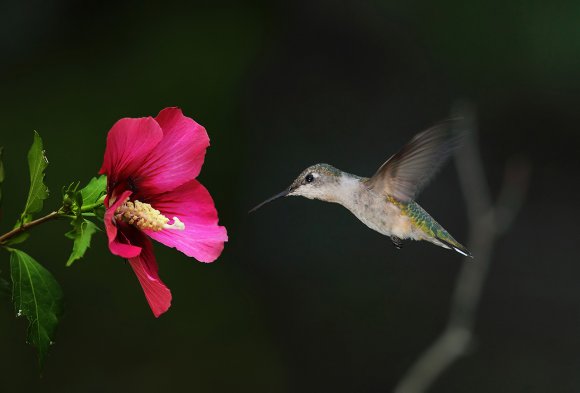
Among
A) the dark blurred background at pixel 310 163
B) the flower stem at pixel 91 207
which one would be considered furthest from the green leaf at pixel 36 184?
the dark blurred background at pixel 310 163

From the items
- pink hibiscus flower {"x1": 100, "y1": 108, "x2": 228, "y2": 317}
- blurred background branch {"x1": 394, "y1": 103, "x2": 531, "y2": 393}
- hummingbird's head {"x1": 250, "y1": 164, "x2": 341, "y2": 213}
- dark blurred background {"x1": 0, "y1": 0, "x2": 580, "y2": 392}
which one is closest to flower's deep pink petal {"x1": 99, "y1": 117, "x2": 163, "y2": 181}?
pink hibiscus flower {"x1": 100, "y1": 108, "x2": 228, "y2": 317}

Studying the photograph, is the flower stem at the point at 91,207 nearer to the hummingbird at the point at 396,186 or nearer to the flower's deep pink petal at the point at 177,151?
the flower's deep pink petal at the point at 177,151

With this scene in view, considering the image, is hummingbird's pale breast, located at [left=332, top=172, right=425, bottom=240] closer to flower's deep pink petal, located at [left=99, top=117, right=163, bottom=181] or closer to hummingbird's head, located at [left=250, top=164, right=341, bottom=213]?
hummingbird's head, located at [left=250, top=164, right=341, bottom=213]

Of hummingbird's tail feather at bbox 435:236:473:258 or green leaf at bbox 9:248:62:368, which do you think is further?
hummingbird's tail feather at bbox 435:236:473:258

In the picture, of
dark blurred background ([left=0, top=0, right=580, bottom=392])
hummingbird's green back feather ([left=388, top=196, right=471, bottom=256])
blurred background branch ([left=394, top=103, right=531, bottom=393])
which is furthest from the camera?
dark blurred background ([left=0, top=0, right=580, bottom=392])

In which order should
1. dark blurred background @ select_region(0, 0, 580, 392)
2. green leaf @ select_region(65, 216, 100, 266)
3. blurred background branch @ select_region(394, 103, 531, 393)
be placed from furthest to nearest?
dark blurred background @ select_region(0, 0, 580, 392) → blurred background branch @ select_region(394, 103, 531, 393) → green leaf @ select_region(65, 216, 100, 266)

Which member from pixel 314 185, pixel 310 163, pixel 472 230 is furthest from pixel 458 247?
pixel 310 163

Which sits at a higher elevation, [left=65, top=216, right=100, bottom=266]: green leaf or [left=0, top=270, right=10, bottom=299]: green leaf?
[left=65, top=216, right=100, bottom=266]: green leaf

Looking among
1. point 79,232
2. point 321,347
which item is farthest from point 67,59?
point 79,232

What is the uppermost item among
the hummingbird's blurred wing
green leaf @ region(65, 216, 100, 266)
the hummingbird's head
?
the hummingbird's blurred wing
